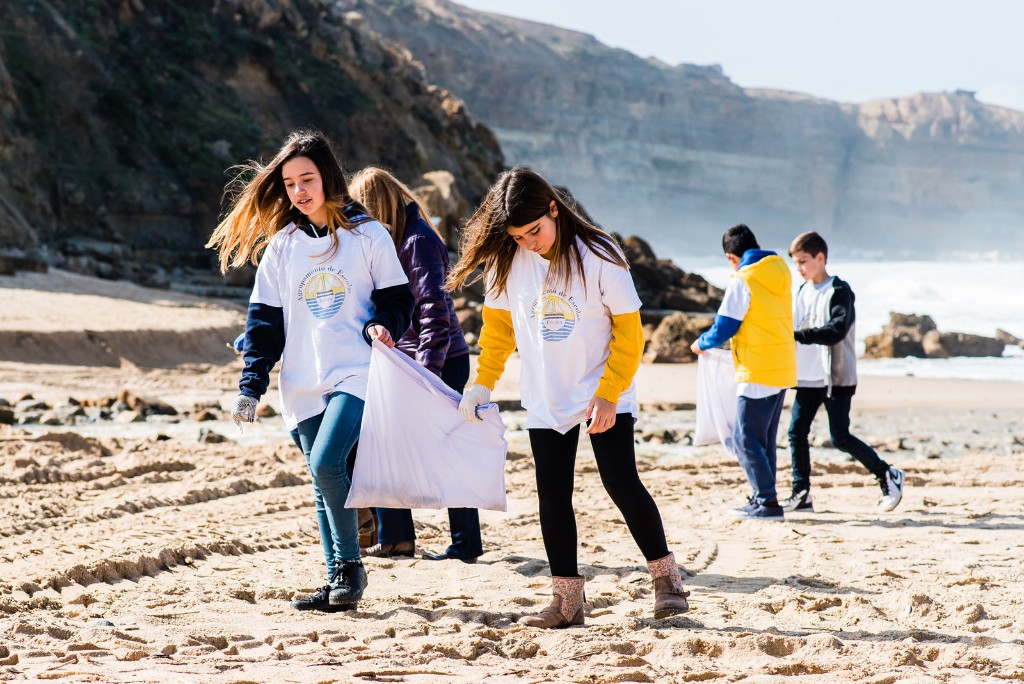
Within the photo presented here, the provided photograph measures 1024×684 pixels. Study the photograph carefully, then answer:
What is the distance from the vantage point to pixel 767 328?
5.79 meters

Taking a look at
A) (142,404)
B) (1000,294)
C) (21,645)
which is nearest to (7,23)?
(142,404)

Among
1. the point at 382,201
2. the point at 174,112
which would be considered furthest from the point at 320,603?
the point at 174,112

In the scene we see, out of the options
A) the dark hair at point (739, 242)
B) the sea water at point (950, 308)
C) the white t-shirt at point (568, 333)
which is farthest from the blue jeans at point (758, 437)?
the sea water at point (950, 308)

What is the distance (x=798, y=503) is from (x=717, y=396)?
764 mm

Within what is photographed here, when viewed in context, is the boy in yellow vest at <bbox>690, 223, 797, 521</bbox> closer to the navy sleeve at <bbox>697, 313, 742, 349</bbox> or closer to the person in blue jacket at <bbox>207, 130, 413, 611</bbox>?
the navy sleeve at <bbox>697, 313, 742, 349</bbox>

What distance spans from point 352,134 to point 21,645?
118ft

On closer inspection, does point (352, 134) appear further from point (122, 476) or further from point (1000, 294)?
point (122, 476)

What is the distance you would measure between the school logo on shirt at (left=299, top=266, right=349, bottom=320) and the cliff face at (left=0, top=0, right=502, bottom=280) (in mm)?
21708

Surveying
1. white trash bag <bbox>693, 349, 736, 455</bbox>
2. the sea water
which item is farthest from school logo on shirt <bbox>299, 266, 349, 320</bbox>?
the sea water

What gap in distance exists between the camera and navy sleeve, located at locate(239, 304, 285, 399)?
405 centimetres

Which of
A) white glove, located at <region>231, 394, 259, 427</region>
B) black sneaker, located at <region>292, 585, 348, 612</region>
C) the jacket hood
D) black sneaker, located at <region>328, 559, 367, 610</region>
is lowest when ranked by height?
black sneaker, located at <region>292, 585, 348, 612</region>

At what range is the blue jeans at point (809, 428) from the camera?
630 cm

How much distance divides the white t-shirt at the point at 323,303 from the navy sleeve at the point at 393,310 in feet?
0.08

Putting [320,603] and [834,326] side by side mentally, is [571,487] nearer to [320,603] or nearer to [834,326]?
[320,603]
